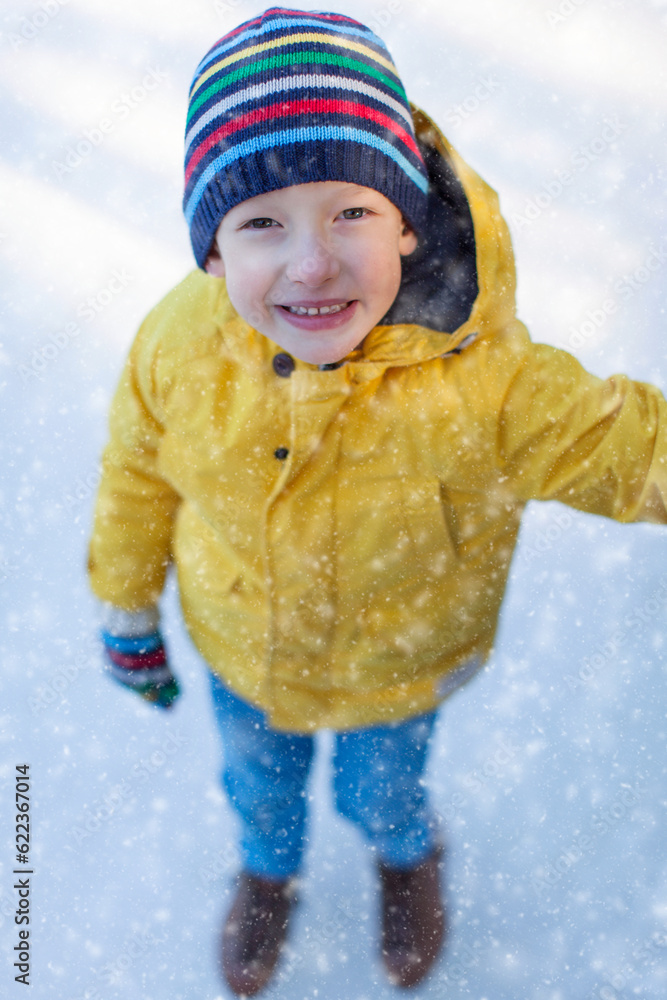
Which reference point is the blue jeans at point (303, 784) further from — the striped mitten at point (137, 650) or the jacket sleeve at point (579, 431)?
the jacket sleeve at point (579, 431)

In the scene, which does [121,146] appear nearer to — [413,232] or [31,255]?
[31,255]

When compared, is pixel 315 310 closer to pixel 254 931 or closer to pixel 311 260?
pixel 311 260

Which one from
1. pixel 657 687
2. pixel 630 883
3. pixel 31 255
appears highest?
pixel 31 255

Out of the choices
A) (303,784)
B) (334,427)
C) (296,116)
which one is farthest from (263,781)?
(296,116)

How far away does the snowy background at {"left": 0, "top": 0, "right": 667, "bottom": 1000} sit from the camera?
47.5 inches

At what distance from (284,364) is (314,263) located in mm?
143

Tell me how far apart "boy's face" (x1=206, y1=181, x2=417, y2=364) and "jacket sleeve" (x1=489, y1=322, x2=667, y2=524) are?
143mm

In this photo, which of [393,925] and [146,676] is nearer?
[146,676]

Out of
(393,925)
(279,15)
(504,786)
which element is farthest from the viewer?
(504,786)

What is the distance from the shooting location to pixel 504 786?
4.24ft

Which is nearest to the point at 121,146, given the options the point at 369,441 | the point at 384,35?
the point at 384,35

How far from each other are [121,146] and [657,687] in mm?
1437

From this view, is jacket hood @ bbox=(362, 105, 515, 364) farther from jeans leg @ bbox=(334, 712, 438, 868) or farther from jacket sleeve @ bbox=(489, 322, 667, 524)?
jeans leg @ bbox=(334, 712, 438, 868)

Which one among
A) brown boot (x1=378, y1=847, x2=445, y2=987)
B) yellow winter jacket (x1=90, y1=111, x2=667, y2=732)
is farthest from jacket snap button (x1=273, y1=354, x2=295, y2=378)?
brown boot (x1=378, y1=847, x2=445, y2=987)
